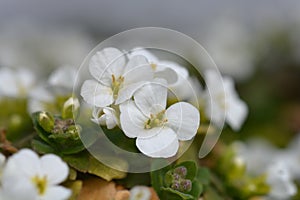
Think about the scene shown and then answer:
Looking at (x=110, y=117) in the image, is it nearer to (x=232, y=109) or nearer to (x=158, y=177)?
(x=158, y=177)

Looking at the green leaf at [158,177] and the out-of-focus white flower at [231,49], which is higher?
the out-of-focus white flower at [231,49]

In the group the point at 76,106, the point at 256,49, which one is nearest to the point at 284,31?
the point at 256,49

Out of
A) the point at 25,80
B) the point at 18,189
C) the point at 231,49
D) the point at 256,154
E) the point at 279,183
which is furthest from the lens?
the point at 231,49

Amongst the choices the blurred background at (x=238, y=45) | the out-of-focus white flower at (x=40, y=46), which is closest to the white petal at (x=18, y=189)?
the blurred background at (x=238, y=45)

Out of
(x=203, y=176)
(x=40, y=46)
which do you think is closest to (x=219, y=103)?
(x=203, y=176)

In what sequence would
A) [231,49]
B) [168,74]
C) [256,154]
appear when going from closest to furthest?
1. [168,74]
2. [256,154]
3. [231,49]

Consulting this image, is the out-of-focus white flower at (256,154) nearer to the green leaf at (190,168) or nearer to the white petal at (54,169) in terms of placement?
the green leaf at (190,168)
